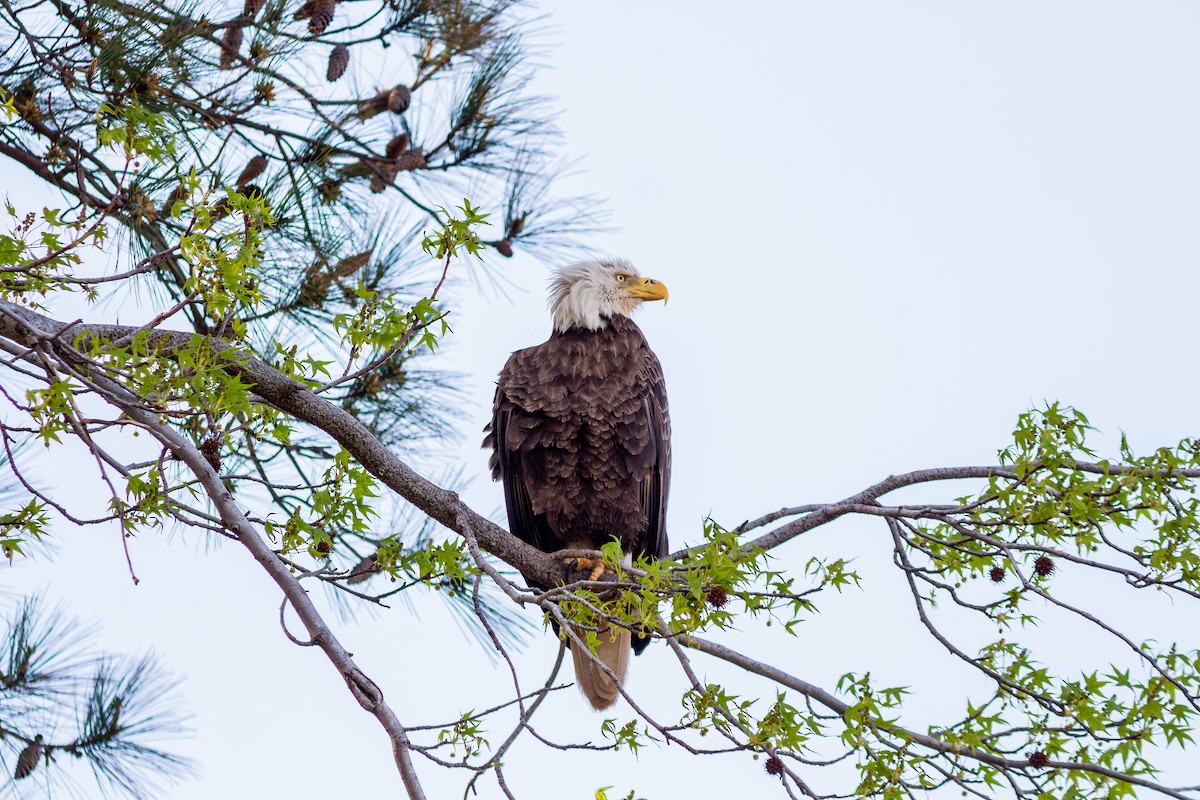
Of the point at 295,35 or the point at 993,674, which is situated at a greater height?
the point at 295,35

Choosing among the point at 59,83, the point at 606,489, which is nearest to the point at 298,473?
the point at 606,489

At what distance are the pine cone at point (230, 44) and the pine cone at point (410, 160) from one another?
0.56 metres

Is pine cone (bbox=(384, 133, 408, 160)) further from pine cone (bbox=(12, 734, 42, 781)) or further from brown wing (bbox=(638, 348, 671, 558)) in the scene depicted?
pine cone (bbox=(12, 734, 42, 781))

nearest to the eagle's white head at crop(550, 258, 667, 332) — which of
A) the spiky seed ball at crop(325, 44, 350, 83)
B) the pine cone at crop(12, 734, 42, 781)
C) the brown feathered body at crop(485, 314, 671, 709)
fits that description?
the brown feathered body at crop(485, 314, 671, 709)

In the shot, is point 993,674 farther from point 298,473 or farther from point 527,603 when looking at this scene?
point 298,473

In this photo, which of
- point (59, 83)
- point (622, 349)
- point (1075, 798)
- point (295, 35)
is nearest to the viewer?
point (1075, 798)

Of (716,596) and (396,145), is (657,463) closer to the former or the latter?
(396,145)

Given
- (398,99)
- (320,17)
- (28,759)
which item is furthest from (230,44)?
(28,759)

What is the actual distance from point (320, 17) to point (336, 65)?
14cm

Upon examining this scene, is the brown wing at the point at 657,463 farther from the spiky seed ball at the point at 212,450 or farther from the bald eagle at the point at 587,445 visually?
the spiky seed ball at the point at 212,450

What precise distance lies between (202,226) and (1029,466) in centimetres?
155

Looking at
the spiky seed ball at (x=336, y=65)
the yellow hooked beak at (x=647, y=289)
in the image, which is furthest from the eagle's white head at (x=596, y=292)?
the spiky seed ball at (x=336, y=65)

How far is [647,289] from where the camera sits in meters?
4.59

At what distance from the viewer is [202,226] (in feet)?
6.62
